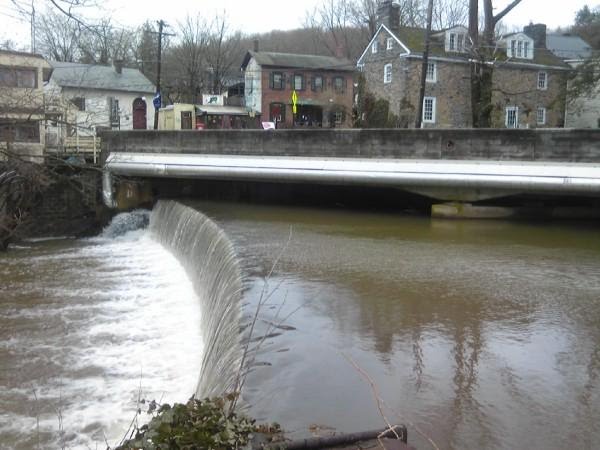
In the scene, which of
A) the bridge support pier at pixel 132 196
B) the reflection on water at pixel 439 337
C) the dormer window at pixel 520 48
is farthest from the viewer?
the dormer window at pixel 520 48

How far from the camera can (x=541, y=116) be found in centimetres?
3981

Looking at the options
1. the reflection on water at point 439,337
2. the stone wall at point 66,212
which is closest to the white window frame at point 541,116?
the stone wall at point 66,212

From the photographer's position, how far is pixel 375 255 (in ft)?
35.5

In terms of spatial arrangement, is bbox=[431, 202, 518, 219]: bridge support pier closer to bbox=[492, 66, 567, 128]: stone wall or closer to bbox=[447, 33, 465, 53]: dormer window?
bbox=[492, 66, 567, 128]: stone wall

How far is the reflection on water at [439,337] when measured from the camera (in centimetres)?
461

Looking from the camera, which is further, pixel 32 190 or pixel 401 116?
pixel 401 116

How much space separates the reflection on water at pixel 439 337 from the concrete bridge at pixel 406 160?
241 centimetres

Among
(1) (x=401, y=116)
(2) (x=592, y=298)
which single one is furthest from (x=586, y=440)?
(1) (x=401, y=116)

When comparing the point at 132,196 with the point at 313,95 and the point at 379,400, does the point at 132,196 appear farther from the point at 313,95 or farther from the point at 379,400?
the point at 313,95

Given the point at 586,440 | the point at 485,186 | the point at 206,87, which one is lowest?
the point at 586,440

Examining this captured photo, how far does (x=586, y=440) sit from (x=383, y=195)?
14895mm

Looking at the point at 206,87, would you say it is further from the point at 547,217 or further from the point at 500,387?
the point at 500,387

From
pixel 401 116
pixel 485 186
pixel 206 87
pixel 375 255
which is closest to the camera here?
pixel 375 255

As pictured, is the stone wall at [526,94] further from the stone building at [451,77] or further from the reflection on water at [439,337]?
the reflection on water at [439,337]
